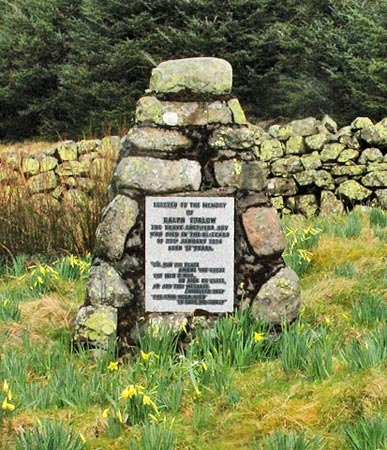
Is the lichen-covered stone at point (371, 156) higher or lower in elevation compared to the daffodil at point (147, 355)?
higher

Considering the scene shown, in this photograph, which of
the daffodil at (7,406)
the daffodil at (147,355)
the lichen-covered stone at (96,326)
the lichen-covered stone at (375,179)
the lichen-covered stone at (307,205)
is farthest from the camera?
the lichen-covered stone at (307,205)

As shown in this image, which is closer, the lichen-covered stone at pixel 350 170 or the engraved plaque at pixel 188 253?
the engraved plaque at pixel 188 253

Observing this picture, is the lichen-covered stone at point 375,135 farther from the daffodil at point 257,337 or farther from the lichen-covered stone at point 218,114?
the daffodil at point 257,337

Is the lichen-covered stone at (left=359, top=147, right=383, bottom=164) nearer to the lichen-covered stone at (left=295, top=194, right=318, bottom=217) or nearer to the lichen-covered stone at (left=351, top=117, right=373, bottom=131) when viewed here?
the lichen-covered stone at (left=351, top=117, right=373, bottom=131)

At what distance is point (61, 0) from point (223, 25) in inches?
228

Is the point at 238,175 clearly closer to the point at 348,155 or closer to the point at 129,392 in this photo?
the point at 129,392

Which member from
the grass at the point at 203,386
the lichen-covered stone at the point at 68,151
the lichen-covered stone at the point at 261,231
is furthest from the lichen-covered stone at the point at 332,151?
the lichen-covered stone at the point at 261,231

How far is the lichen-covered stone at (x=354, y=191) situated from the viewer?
33.1 ft

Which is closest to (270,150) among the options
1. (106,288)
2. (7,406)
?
(106,288)

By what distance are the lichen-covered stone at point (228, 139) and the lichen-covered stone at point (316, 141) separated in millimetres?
5684

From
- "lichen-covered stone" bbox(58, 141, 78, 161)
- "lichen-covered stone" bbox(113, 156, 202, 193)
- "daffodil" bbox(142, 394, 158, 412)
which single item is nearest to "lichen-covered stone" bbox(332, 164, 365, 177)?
"lichen-covered stone" bbox(58, 141, 78, 161)

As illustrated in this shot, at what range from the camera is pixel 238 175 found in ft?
15.8

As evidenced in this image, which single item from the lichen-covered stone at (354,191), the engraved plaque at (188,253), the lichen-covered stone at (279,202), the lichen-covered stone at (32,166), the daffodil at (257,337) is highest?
the lichen-covered stone at (32,166)

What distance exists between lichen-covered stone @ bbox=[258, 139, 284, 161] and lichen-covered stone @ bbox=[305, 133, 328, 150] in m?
0.40
